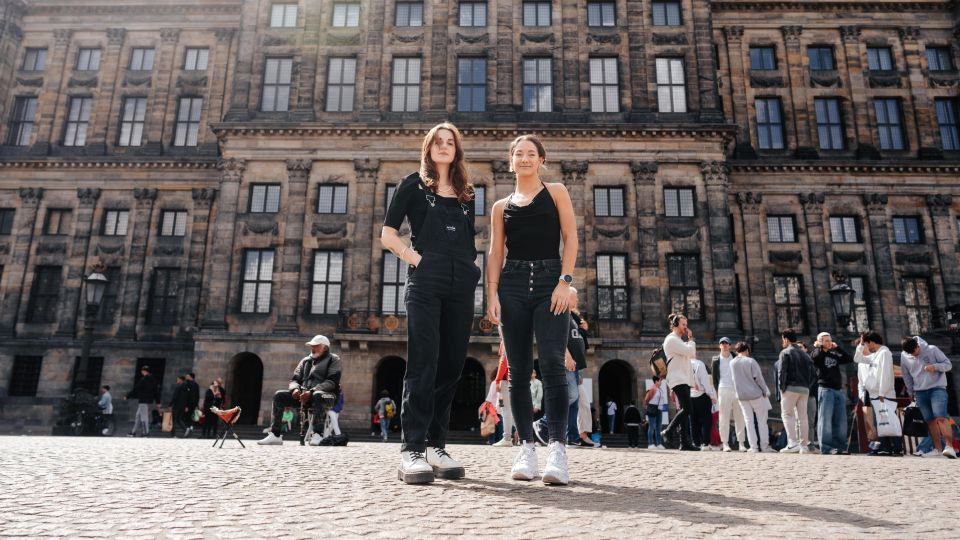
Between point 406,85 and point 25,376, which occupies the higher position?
point 406,85

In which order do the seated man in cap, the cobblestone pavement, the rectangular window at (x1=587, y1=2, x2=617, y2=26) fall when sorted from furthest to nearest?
the rectangular window at (x1=587, y1=2, x2=617, y2=26), the seated man in cap, the cobblestone pavement

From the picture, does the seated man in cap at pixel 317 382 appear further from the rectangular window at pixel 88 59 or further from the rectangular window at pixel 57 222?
the rectangular window at pixel 88 59

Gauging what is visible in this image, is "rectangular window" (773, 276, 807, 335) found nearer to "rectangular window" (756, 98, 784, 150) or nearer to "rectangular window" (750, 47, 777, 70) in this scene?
"rectangular window" (756, 98, 784, 150)

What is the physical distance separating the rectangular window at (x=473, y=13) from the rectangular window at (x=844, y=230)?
780 inches

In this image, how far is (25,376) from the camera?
2703cm

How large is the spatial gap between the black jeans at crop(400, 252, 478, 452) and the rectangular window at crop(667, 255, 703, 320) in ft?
69.2

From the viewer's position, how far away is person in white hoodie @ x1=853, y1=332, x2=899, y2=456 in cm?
1016

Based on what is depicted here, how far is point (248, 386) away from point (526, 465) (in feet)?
79.8

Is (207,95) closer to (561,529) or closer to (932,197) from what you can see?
(561,529)

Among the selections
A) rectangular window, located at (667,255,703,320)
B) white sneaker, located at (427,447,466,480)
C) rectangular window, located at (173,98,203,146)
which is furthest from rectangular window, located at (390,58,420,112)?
white sneaker, located at (427,447,466,480)

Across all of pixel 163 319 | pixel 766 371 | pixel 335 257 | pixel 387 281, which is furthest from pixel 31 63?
pixel 766 371

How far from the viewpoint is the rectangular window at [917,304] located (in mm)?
26594

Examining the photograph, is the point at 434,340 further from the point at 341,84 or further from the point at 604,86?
the point at 341,84

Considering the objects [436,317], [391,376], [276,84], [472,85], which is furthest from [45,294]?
[436,317]
